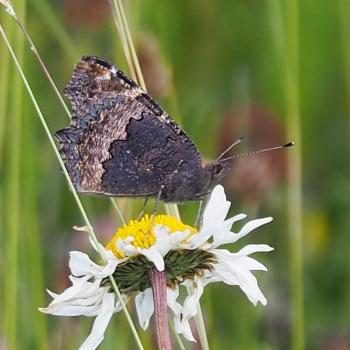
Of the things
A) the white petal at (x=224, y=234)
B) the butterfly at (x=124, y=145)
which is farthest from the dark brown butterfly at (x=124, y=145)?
the white petal at (x=224, y=234)

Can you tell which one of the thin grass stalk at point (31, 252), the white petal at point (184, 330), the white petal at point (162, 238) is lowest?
the white petal at point (184, 330)

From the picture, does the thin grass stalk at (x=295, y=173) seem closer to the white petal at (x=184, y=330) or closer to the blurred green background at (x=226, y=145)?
the blurred green background at (x=226, y=145)

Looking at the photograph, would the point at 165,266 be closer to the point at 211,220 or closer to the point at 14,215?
the point at 211,220

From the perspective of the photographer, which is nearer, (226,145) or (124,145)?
(124,145)

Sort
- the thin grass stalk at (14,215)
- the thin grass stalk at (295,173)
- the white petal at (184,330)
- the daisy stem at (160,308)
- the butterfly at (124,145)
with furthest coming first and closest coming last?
the thin grass stalk at (295,173)
the thin grass stalk at (14,215)
the butterfly at (124,145)
the white petal at (184,330)
the daisy stem at (160,308)

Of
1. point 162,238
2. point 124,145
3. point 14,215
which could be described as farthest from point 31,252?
point 162,238

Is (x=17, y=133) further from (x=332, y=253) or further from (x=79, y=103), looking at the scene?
(x=332, y=253)

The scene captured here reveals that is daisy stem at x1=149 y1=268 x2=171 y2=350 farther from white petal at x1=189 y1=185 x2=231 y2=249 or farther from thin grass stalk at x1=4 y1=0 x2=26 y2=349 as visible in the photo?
thin grass stalk at x1=4 y1=0 x2=26 y2=349
